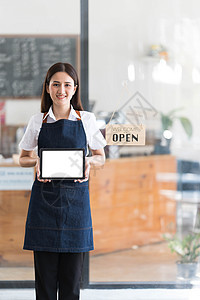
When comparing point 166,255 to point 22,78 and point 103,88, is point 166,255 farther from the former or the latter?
point 22,78

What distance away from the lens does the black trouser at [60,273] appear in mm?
2289

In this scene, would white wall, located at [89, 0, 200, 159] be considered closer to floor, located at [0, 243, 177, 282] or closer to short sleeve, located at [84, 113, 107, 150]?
short sleeve, located at [84, 113, 107, 150]

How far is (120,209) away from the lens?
308 centimetres

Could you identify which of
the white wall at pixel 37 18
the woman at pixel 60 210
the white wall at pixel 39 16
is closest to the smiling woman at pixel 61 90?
the woman at pixel 60 210

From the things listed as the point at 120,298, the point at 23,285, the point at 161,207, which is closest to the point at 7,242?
the point at 23,285

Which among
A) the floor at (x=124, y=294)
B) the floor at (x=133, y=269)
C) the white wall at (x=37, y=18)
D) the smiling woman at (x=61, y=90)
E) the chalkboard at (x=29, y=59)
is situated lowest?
the floor at (x=124, y=294)

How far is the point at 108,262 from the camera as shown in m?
3.04

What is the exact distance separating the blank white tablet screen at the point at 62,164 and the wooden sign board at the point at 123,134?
2.10 ft

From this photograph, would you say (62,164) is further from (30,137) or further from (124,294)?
(124,294)

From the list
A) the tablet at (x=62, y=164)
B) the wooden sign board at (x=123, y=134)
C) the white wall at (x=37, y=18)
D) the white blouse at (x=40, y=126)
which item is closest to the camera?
the tablet at (x=62, y=164)

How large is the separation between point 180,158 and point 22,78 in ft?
3.78

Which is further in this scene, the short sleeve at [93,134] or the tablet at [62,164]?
the short sleeve at [93,134]

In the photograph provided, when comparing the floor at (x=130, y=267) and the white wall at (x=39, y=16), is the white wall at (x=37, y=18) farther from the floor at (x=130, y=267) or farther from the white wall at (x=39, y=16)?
the floor at (x=130, y=267)

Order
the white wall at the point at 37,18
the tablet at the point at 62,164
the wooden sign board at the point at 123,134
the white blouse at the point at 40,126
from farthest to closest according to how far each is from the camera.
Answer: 1. the white wall at the point at 37,18
2. the wooden sign board at the point at 123,134
3. the white blouse at the point at 40,126
4. the tablet at the point at 62,164
